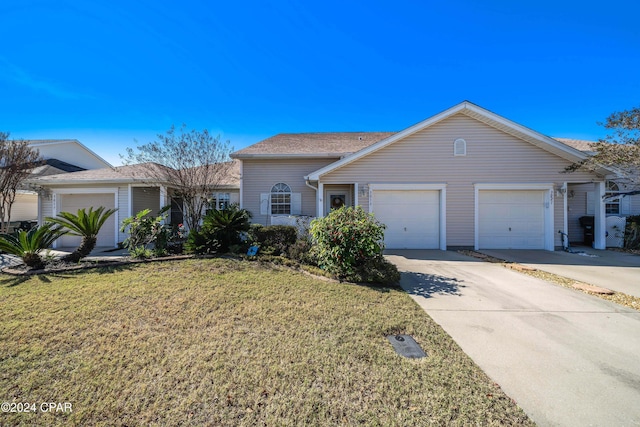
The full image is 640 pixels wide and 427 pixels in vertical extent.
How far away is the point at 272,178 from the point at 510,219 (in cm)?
1040

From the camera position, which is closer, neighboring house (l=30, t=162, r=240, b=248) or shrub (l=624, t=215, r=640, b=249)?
shrub (l=624, t=215, r=640, b=249)

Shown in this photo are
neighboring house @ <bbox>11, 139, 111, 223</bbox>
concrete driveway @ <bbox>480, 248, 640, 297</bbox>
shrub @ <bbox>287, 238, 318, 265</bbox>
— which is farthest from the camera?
Result: neighboring house @ <bbox>11, 139, 111, 223</bbox>

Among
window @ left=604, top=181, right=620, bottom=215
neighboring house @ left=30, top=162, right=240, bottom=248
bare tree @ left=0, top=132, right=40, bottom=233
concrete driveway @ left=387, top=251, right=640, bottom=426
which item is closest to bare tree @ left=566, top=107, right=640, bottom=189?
window @ left=604, top=181, right=620, bottom=215

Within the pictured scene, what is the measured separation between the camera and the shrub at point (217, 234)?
7.84 metres

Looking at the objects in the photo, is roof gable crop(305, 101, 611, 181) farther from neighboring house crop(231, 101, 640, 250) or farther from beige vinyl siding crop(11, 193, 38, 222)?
beige vinyl siding crop(11, 193, 38, 222)

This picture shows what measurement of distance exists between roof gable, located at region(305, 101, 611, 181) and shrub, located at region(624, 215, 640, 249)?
4.22 metres

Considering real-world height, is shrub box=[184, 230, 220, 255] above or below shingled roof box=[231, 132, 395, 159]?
below

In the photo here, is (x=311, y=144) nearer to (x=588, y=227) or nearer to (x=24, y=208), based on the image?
(x=588, y=227)

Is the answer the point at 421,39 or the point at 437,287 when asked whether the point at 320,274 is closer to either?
the point at 437,287

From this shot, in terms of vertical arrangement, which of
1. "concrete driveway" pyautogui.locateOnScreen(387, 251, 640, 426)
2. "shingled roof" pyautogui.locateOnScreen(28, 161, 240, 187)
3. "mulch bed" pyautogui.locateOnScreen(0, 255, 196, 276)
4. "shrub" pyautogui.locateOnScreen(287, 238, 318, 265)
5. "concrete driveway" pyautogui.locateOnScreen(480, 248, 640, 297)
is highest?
"shingled roof" pyautogui.locateOnScreen(28, 161, 240, 187)

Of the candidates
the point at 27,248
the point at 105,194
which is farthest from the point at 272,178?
the point at 27,248

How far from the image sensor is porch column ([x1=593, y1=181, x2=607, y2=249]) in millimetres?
9680

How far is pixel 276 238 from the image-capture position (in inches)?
317

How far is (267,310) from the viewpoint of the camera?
13.5 ft
